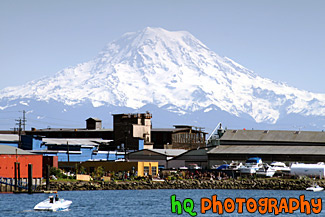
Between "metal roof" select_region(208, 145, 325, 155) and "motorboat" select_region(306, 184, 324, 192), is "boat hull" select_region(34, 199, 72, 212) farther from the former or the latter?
"metal roof" select_region(208, 145, 325, 155)

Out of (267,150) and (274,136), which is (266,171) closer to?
(267,150)

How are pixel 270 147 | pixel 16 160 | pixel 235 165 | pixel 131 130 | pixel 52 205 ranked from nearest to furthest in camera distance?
1. pixel 52 205
2. pixel 16 160
3. pixel 235 165
4. pixel 270 147
5. pixel 131 130

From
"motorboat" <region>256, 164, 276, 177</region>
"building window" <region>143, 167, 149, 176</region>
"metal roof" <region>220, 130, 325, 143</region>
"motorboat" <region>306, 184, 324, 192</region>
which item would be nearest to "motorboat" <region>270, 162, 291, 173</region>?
"motorboat" <region>256, 164, 276, 177</region>

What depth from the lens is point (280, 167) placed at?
126 metres

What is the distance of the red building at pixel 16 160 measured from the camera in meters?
102

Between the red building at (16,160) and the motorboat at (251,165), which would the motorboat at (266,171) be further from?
the red building at (16,160)

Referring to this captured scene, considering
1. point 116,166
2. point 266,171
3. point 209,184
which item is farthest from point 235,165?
point 116,166

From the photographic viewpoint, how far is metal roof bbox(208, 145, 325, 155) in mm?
133125

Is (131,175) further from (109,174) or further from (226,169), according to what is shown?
(226,169)

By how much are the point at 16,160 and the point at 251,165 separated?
4001 centimetres

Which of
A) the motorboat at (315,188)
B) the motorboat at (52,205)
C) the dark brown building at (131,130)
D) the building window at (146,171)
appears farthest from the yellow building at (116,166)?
the motorboat at (52,205)

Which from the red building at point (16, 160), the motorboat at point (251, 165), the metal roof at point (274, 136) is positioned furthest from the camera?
the metal roof at point (274, 136)

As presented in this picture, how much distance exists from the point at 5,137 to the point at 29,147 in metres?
9.66

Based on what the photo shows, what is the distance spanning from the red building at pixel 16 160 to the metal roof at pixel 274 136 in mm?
47491
